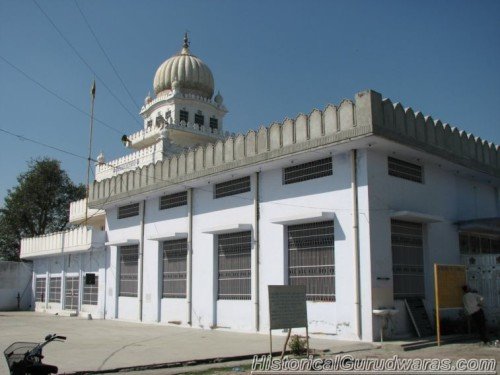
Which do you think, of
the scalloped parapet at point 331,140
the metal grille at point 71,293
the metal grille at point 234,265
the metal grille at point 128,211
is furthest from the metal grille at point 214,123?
the metal grille at point 234,265

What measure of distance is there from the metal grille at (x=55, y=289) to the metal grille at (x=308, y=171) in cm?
1882

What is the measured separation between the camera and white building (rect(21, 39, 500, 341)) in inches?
553

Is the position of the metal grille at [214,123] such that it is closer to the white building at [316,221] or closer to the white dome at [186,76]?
the white dome at [186,76]

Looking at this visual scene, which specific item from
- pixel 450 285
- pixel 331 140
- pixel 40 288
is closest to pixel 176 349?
pixel 331 140

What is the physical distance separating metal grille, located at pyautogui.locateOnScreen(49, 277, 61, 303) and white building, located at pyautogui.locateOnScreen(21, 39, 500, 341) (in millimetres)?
7294

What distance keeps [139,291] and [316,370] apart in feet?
45.0

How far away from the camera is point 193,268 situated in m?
19.2

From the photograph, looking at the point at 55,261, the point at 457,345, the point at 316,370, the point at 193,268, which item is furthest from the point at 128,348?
the point at 55,261

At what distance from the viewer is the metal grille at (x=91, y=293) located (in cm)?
2564

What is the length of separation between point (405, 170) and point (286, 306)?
683 centimetres

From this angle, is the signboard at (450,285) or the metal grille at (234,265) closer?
the signboard at (450,285)

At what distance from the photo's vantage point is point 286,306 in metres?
10.8

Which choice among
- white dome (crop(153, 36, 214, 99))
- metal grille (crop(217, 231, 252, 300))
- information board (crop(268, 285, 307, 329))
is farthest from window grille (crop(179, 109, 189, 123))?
information board (crop(268, 285, 307, 329))

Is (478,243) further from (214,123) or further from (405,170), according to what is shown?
(214,123)
